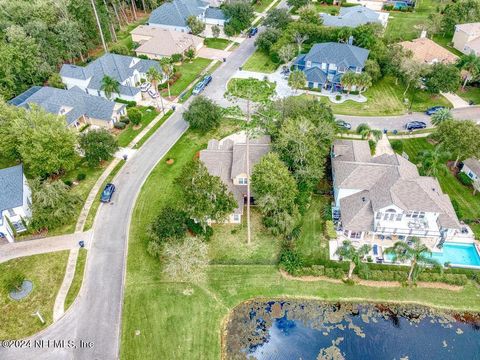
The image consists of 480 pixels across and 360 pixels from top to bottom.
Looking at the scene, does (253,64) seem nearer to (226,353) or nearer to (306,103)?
(306,103)

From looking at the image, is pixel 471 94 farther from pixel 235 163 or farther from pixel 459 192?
pixel 235 163

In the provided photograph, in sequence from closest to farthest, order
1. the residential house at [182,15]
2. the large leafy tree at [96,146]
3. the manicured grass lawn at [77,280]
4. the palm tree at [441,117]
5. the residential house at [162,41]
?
the manicured grass lawn at [77,280]
the large leafy tree at [96,146]
the palm tree at [441,117]
the residential house at [162,41]
the residential house at [182,15]

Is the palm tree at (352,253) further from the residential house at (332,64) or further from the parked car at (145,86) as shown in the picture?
the parked car at (145,86)

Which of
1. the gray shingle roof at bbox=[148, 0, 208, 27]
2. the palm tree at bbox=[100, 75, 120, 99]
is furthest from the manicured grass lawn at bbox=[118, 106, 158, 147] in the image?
the gray shingle roof at bbox=[148, 0, 208, 27]

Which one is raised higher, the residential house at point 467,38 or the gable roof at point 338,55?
the gable roof at point 338,55

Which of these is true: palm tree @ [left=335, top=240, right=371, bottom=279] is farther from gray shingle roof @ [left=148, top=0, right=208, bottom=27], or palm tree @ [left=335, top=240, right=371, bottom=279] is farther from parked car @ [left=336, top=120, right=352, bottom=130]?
gray shingle roof @ [left=148, top=0, right=208, bottom=27]

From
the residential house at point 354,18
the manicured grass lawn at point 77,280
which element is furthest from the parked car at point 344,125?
the manicured grass lawn at point 77,280
